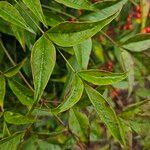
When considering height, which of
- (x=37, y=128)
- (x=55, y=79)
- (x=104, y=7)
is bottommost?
(x=37, y=128)

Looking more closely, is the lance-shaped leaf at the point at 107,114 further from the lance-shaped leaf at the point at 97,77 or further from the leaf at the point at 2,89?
the leaf at the point at 2,89

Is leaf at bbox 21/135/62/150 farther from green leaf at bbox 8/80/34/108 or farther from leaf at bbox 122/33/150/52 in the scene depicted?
leaf at bbox 122/33/150/52

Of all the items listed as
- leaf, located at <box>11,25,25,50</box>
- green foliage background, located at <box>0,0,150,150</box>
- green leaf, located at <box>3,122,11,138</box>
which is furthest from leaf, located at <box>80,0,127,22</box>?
green leaf, located at <box>3,122,11,138</box>

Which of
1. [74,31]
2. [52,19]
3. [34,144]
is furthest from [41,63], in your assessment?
[34,144]

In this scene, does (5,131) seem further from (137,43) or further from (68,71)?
(137,43)

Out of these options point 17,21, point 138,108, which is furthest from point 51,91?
point 17,21

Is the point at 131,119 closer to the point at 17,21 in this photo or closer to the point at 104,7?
the point at 104,7
